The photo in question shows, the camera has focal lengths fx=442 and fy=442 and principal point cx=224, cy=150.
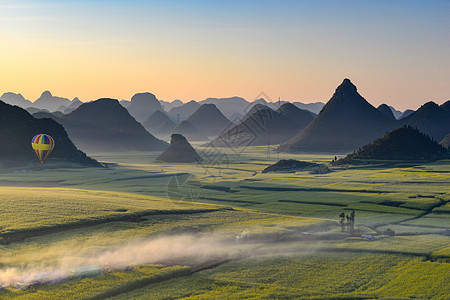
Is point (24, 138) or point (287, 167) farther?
point (24, 138)

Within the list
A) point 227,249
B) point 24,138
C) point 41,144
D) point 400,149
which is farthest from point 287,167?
point 227,249

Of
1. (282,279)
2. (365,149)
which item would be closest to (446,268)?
(282,279)

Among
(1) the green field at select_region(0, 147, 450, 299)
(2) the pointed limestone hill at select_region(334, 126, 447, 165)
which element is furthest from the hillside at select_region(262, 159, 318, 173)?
(1) the green field at select_region(0, 147, 450, 299)

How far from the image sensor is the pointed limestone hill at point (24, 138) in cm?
15312

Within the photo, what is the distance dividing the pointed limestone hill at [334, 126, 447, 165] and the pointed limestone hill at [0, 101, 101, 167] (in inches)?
3873

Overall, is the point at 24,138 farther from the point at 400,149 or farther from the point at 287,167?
the point at 400,149

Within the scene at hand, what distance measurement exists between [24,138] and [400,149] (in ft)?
457

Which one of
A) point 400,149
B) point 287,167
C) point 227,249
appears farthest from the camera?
point 400,149

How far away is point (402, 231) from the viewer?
51000 mm

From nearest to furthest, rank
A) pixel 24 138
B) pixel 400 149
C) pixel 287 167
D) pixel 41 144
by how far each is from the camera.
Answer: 1. pixel 41 144
2. pixel 287 167
3. pixel 24 138
4. pixel 400 149

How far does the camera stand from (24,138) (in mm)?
163375

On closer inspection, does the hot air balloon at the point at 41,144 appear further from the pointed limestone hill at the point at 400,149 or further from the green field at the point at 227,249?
the pointed limestone hill at the point at 400,149

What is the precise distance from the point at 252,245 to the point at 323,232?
1050cm

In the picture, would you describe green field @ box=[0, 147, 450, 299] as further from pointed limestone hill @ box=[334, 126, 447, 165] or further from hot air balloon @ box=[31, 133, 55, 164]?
pointed limestone hill @ box=[334, 126, 447, 165]
